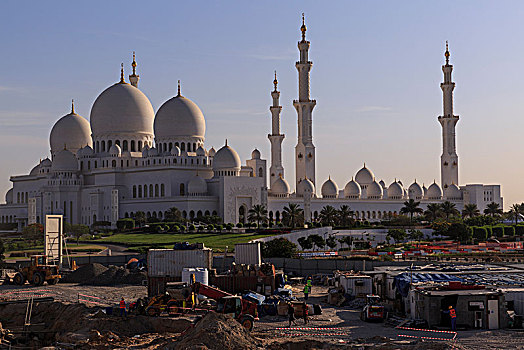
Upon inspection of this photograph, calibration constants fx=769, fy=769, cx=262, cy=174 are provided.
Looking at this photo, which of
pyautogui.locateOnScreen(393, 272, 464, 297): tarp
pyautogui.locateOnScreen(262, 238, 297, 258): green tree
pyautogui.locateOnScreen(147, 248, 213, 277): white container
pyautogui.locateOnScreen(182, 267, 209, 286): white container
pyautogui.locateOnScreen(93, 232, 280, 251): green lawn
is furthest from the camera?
pyautogui.locateOnScreen(93, 232, 280, 251): green lawn

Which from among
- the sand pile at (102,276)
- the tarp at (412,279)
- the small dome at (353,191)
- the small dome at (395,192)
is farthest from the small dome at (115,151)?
the tarp at (412,279)

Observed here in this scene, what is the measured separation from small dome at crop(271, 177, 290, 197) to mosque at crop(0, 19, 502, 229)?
116 mm

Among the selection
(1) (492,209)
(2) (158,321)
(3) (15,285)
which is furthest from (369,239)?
(2) (158,321)

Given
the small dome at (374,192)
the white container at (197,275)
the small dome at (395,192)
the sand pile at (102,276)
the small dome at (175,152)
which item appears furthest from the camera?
the small dome at (395,192)

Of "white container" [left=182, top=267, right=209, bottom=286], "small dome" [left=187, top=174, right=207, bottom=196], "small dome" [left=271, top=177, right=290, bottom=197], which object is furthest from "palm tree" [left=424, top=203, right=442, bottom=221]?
"white container" [left=182, top=267, right=209, bottom=286]

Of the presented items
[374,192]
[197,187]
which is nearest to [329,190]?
[374,192]

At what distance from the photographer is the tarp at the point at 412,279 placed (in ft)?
90.7

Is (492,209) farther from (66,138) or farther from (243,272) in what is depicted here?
(243,272)

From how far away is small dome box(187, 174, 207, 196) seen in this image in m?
81.8

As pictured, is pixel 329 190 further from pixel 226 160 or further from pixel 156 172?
pixel 156 172

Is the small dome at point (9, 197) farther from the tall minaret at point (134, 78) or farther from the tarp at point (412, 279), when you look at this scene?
the tarp at point (412, 279)

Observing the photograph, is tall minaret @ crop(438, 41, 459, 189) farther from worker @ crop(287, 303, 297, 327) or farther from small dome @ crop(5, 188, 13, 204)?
worker @ crop(287, 303, 297, 327)

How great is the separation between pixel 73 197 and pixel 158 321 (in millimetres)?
63632

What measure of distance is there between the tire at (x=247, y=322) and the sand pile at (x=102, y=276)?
14513mm
